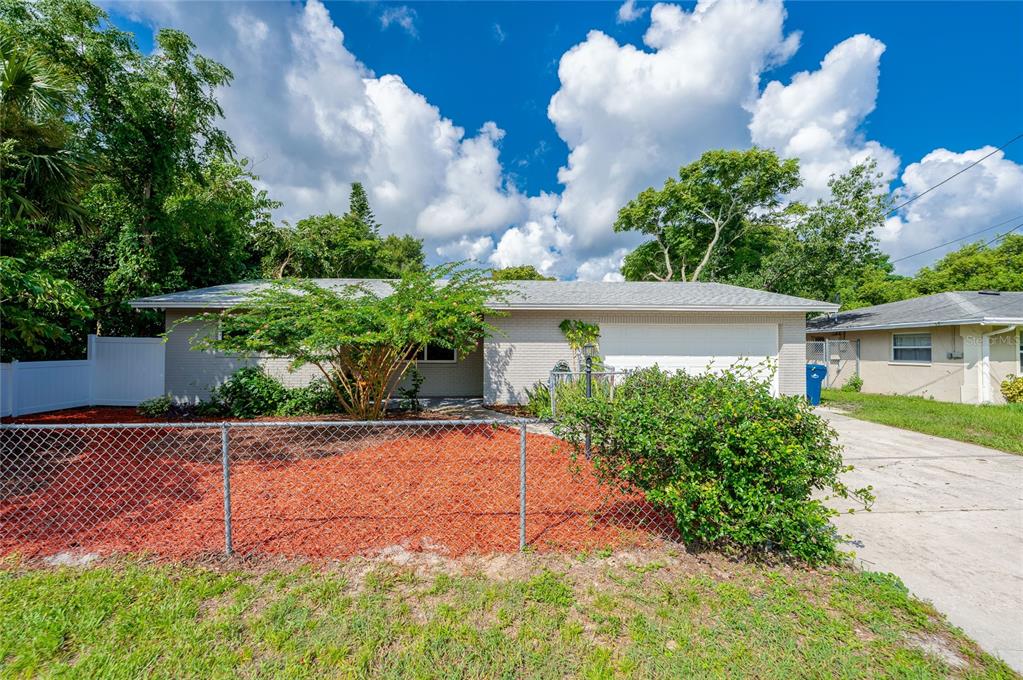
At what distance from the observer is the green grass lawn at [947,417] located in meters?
6.87

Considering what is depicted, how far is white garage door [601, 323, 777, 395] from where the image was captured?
382 inches

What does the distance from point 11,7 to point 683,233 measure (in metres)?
27.4

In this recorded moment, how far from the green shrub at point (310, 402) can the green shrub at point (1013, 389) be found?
1712 cm

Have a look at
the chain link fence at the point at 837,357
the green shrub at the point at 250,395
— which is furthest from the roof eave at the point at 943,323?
the green shrub at the point at 250,395

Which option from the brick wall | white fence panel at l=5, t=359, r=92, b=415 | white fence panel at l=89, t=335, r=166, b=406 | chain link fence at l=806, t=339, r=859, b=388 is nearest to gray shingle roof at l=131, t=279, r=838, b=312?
the brick wall

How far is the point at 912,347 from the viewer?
12.1 metres

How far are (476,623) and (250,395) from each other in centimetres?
788

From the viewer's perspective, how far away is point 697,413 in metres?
2.91

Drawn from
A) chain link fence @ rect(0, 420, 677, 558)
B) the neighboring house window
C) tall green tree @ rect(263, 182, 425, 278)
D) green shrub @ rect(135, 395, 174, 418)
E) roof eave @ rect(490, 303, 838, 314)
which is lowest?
chain link fence @ rect(0, 420, 677, 558)

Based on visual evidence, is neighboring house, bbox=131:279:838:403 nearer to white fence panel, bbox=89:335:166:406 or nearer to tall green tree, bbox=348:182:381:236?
white fence panel, bbox=89:335:166:406

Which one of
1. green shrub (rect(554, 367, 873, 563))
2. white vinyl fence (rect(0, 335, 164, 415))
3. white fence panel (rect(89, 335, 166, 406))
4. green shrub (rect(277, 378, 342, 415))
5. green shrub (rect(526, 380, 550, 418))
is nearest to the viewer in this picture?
green shrub (rect(554, 367, 873, 563))

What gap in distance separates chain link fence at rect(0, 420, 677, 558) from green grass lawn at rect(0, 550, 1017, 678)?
38 cm

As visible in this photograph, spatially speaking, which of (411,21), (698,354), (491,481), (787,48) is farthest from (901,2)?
(491,481)

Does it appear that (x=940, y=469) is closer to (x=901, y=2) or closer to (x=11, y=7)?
(x=901, y=2)
